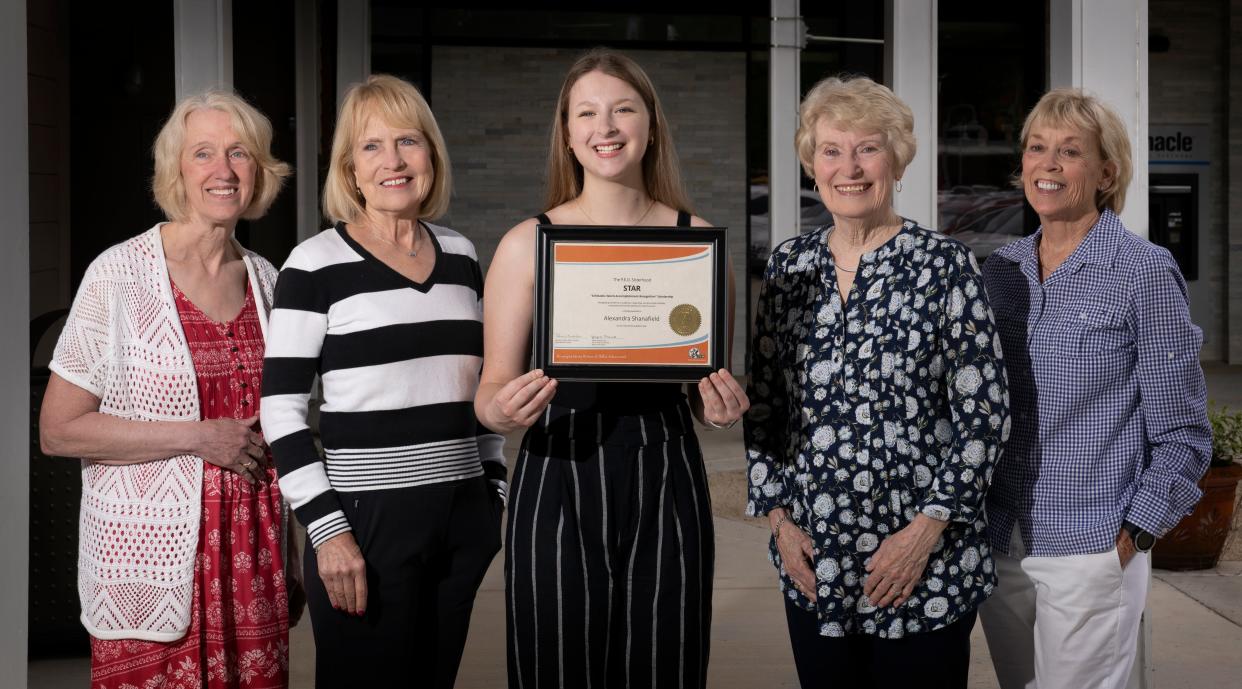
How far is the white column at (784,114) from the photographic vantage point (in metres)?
8.24

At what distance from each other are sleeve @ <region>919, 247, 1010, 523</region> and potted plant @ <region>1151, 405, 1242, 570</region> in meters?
4.06

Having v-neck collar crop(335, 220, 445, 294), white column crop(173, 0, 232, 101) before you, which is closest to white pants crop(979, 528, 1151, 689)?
v-neck collar crop(335, 220, 445, 294)

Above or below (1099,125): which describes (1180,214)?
above

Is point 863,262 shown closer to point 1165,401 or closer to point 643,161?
point 643,161

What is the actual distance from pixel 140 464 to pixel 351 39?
9921 mm

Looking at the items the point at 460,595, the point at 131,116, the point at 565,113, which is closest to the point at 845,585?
the point at 460,595

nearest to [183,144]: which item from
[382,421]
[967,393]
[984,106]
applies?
[382,421]

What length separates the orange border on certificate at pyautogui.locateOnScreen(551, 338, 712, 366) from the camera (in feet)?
7.88

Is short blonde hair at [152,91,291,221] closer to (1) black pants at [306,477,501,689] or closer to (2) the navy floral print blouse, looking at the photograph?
(1) black pants at [306,477,501,689]

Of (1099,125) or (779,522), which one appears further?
(1099,125)

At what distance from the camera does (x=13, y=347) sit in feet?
7.70

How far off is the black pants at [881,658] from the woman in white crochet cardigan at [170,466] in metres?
1.14

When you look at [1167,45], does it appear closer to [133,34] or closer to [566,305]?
[133,34]

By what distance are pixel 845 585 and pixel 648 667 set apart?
0.42 m
